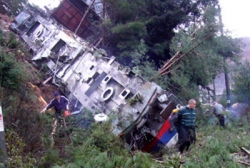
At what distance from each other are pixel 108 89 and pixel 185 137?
296 cm

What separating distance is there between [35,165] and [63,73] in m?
5.96

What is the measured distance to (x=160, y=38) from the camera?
14648 millimetres

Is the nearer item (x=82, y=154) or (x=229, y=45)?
(x=82, y=154)

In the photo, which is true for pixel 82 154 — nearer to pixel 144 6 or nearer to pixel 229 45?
pixel 144 6

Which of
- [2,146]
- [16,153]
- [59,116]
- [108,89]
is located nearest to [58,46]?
[108,89]

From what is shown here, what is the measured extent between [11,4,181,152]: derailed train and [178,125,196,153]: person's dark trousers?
3.04ft

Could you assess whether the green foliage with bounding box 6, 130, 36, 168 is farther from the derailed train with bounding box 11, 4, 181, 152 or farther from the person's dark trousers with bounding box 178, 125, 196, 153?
the person's dark trousers with bounding box 178, 125, 196, 153

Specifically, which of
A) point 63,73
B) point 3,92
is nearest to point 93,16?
point 63,73

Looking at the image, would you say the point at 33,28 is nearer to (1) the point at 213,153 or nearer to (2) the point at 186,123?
(2) the point at 186,123

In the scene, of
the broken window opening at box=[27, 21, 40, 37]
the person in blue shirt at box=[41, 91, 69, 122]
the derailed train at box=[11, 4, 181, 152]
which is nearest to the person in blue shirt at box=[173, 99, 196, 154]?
the derailed train at box=[11, 4, 181, 152]

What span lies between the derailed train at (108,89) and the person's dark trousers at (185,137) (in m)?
0.93

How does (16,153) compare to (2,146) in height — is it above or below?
below

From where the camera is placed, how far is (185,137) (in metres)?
6.83

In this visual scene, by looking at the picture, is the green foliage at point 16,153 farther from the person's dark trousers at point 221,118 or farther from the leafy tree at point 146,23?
the leafy tree at point 146,23
